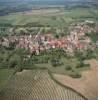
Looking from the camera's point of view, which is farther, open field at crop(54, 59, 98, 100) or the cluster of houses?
the cluster of houses

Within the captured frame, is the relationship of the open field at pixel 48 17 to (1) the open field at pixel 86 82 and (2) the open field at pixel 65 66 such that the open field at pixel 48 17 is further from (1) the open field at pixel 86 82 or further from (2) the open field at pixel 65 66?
(1) the open field at pixel 86 82

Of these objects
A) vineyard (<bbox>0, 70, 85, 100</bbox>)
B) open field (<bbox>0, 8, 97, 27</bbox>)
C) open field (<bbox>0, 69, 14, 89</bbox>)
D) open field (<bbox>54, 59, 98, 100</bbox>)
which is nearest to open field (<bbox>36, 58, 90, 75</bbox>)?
open field (<bbox>54, 59, 98, 100</bbox>)

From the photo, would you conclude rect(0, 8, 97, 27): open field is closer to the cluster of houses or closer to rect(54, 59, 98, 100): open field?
the cluster of houses

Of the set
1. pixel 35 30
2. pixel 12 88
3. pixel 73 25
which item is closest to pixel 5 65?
pixel 12 88

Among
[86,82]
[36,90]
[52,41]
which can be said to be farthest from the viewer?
[52,41]

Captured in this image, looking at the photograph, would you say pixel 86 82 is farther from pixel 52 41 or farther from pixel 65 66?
pixel 52 41

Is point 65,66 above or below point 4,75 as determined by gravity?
above

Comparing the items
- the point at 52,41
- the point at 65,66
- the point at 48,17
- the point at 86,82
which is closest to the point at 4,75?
the point at 65,66

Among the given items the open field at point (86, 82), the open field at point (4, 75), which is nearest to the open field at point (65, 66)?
the open field at point (86, 82)
